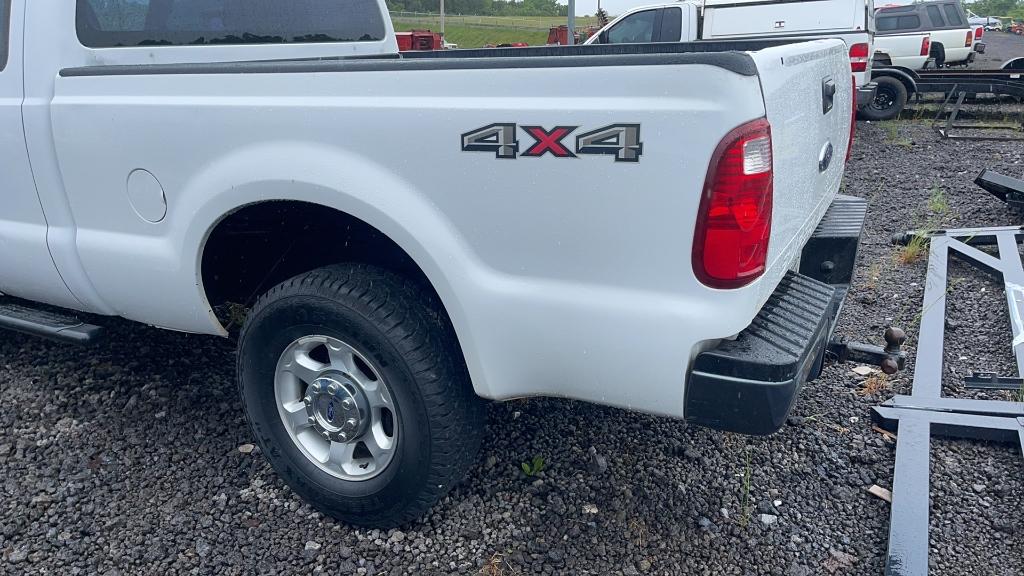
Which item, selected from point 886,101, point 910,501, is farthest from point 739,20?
point 910,501

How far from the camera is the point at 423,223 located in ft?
6.64

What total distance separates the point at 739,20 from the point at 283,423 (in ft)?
39.4

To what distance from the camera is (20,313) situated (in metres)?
3.02

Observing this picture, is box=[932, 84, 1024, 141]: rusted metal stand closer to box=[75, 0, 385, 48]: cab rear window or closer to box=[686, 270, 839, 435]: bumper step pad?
box=[75, 0, 385, 48]: cab rear window

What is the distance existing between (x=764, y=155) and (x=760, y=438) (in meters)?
1.58

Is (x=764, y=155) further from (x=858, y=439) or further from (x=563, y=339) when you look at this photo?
(x=858, y=439)

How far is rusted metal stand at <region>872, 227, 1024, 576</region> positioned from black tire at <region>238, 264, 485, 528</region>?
1.34 metres

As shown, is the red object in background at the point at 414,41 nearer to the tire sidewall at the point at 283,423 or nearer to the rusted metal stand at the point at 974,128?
the rusted metal stand at the point at 974,128

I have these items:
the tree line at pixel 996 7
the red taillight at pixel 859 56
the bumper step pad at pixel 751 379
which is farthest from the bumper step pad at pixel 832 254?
the tree line at pixel 996 7

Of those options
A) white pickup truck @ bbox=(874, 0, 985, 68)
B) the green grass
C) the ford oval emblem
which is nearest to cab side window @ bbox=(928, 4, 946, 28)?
white pickup truck @ bbox=(874, 0, 985, 68)

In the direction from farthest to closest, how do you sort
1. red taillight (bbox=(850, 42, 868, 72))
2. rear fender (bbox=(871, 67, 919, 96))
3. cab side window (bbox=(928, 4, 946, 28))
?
1. cab side window (bbox=(928, 4, 946, 28))
2. rear fender (bbox=(871, 67, 919, 96))
3. red taillight (bbox=(850, 42, 868, 72))

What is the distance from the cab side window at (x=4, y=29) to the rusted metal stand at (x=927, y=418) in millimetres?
3417

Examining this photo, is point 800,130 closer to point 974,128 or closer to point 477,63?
point 477,63

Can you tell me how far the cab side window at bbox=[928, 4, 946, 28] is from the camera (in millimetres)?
17734
